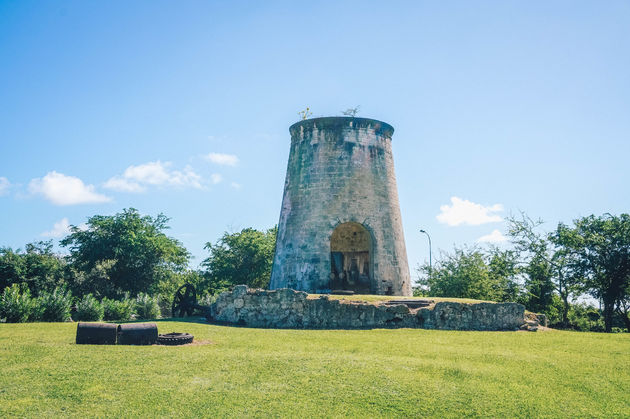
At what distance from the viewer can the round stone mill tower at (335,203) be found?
58.9 feet

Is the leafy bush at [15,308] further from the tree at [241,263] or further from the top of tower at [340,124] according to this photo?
the tree at [241,263]

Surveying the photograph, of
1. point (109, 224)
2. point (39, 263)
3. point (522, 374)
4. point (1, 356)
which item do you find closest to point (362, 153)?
point (522, 374)

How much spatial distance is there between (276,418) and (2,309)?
39.1 ft

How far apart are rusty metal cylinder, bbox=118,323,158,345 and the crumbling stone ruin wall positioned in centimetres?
431

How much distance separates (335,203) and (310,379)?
11.3 m

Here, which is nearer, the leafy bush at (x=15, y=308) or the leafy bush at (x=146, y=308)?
the leafy bush at (x=15, y=308)

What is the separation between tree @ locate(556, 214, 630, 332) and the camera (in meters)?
21.5

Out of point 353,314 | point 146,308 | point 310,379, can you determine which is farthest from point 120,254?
point 310,379

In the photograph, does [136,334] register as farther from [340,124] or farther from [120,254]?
[120,254]

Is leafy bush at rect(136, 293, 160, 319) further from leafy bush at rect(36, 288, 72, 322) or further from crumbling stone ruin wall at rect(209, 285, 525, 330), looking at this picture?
crumbling stone ruin wall at rect(209, 285, 525, 330)

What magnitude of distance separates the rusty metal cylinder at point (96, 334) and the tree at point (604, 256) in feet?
68.0

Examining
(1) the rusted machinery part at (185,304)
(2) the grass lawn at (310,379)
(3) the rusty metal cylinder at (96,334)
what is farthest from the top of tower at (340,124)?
(3) the rusty metal cylinder at (96,334)

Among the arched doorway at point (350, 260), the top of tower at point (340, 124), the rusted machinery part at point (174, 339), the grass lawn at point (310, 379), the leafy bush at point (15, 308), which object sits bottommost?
the grass lawn at point (310, 379)

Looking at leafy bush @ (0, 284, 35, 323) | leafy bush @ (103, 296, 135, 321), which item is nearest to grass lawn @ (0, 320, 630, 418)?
leafy bush @ (0, 284, 35, 323)
